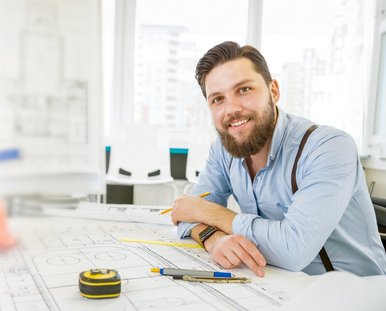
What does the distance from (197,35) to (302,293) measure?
11.8ft

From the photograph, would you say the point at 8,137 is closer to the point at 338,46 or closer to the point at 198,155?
the point at 198,155

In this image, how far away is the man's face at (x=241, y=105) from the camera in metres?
1.17

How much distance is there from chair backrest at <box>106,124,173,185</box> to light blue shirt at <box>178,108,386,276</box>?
68.0 inches

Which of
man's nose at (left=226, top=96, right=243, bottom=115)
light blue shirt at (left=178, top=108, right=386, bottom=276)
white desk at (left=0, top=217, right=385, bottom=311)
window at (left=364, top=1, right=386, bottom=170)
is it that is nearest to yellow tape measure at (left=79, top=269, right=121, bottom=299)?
white desk at (left=0, top=217, right=385, bottom=311)

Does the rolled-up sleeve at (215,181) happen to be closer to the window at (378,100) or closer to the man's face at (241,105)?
the man's face at (241,105)

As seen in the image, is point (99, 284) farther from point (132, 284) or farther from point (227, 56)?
point (227, 56)

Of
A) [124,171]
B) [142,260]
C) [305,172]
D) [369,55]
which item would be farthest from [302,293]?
[369,55]

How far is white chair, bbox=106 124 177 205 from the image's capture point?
2.91m

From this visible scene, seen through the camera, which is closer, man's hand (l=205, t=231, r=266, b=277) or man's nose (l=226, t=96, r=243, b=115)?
man's hand (l=205, t=231, r=266, b=277)

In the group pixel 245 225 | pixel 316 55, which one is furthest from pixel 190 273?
pixel 316 55

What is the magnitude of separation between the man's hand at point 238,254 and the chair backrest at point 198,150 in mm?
2288

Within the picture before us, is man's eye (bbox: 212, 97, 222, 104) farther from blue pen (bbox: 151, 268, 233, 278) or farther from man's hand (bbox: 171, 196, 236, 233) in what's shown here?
blue pen (bbox: 151, 268, 233, 278)

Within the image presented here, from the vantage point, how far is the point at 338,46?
394 centimetres

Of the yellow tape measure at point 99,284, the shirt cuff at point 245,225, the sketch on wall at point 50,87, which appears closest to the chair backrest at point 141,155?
the shirt cuff at point 245,225
